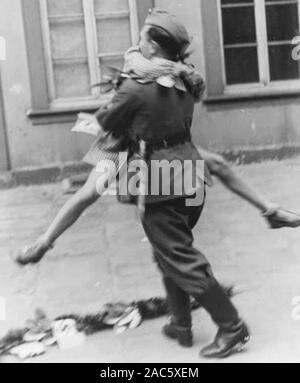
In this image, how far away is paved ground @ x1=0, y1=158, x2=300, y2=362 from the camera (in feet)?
9.27

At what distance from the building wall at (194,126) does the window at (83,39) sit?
0.46ft

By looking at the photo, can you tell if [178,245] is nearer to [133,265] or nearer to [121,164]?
[121,164]

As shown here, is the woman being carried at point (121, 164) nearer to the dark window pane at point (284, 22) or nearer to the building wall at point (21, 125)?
the building wall at point (21, 125)

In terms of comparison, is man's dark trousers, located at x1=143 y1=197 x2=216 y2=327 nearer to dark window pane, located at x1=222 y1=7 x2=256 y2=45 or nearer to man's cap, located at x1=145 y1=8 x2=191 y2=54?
man's cap, located at x1=145 y1=8 x2=191 y2=54

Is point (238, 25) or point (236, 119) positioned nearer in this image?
point (236, 119)

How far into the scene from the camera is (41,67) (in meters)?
3.14

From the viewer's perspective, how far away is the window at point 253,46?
3289 millimetres

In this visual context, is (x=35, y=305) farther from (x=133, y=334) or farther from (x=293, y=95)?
(x=293, y=95)

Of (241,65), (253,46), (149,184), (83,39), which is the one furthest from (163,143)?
(253,46)

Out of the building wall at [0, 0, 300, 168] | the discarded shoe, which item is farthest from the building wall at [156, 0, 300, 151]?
the discarded shoe

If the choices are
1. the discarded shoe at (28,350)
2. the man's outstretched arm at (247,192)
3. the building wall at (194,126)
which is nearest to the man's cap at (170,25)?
the man's outstretched arm at (247,192)

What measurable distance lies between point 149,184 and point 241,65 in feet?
4.11

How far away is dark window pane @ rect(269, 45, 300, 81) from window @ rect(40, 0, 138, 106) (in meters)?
0.75
